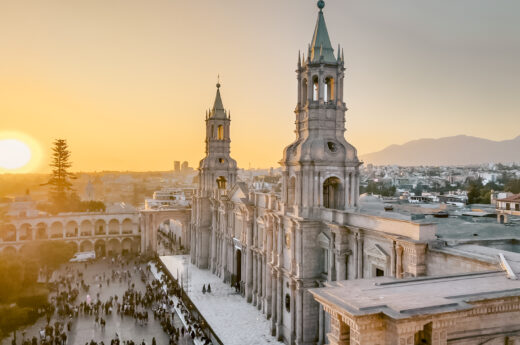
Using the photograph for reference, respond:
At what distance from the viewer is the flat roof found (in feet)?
25.6

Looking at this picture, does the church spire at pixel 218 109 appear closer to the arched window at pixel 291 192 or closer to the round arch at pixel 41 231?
the arched window at pixel 291 192

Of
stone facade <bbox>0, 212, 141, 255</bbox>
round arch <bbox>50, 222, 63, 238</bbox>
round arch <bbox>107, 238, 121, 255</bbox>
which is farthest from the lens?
round arch <bbox>107, 238, 121, 255</bbox>

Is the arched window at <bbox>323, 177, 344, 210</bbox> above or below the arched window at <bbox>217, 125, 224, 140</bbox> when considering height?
below

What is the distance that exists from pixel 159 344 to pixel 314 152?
15077 millimetres

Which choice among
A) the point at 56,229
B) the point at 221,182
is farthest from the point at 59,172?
the point at 221,182

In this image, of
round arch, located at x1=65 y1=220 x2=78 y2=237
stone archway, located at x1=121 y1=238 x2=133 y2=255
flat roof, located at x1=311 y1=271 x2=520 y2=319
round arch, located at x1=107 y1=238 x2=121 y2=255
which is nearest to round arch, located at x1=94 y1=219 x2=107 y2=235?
round arch, located at x1=107 y1=238 x2=121 y2=255

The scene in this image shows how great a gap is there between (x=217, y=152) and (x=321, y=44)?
20.7 meters

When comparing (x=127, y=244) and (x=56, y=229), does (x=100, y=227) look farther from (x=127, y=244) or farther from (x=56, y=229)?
(x=56, y=229)

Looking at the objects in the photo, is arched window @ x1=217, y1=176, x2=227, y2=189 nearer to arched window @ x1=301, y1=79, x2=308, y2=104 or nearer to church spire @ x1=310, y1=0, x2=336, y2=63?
arched window @ x1=301, y1=79, x2=308, y2=104

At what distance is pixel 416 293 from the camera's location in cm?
900

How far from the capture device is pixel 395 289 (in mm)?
9367

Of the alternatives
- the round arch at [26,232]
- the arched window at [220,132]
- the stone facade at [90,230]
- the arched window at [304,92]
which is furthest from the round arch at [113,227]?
the arched window at [304,92]

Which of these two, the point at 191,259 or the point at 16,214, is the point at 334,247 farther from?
the point at 16,214

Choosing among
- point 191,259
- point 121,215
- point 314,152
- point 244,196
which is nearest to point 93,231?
point 121,215
